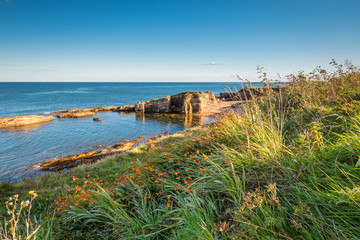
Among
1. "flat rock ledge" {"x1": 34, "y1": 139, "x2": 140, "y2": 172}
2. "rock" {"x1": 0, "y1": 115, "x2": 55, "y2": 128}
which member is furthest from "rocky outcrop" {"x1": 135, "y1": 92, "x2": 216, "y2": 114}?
"flat rock ledge" {"x1": 34, "y1": 139, "x2": 140, "y2": 172}

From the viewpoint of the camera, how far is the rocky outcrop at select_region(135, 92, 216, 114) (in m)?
41.5

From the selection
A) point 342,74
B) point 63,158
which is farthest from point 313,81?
point 63,158

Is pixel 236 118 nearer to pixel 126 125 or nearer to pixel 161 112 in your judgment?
pixel 126 125

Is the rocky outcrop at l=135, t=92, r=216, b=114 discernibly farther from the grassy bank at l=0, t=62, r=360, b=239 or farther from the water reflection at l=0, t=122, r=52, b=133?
the grassy bank at l=0, t=62, r=360, b=239

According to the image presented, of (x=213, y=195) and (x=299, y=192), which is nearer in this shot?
(x=299, y=192)

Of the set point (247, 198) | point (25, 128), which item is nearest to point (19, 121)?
point (25, 128)

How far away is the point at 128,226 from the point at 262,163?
2.71 metres

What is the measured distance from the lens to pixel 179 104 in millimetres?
42625

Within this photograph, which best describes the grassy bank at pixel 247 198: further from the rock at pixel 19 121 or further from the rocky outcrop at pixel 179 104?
the rock at pixel 19 121

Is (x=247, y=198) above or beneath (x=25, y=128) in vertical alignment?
above

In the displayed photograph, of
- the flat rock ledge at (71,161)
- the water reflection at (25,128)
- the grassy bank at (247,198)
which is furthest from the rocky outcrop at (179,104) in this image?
the grassy bank at (247,198)

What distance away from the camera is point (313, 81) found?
7121 millimetres

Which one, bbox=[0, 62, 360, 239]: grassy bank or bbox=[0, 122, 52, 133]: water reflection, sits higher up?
bbox=[0, 62, 360, 239]: grassy bank

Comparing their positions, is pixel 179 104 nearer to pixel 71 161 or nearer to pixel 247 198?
pixel 71 161
